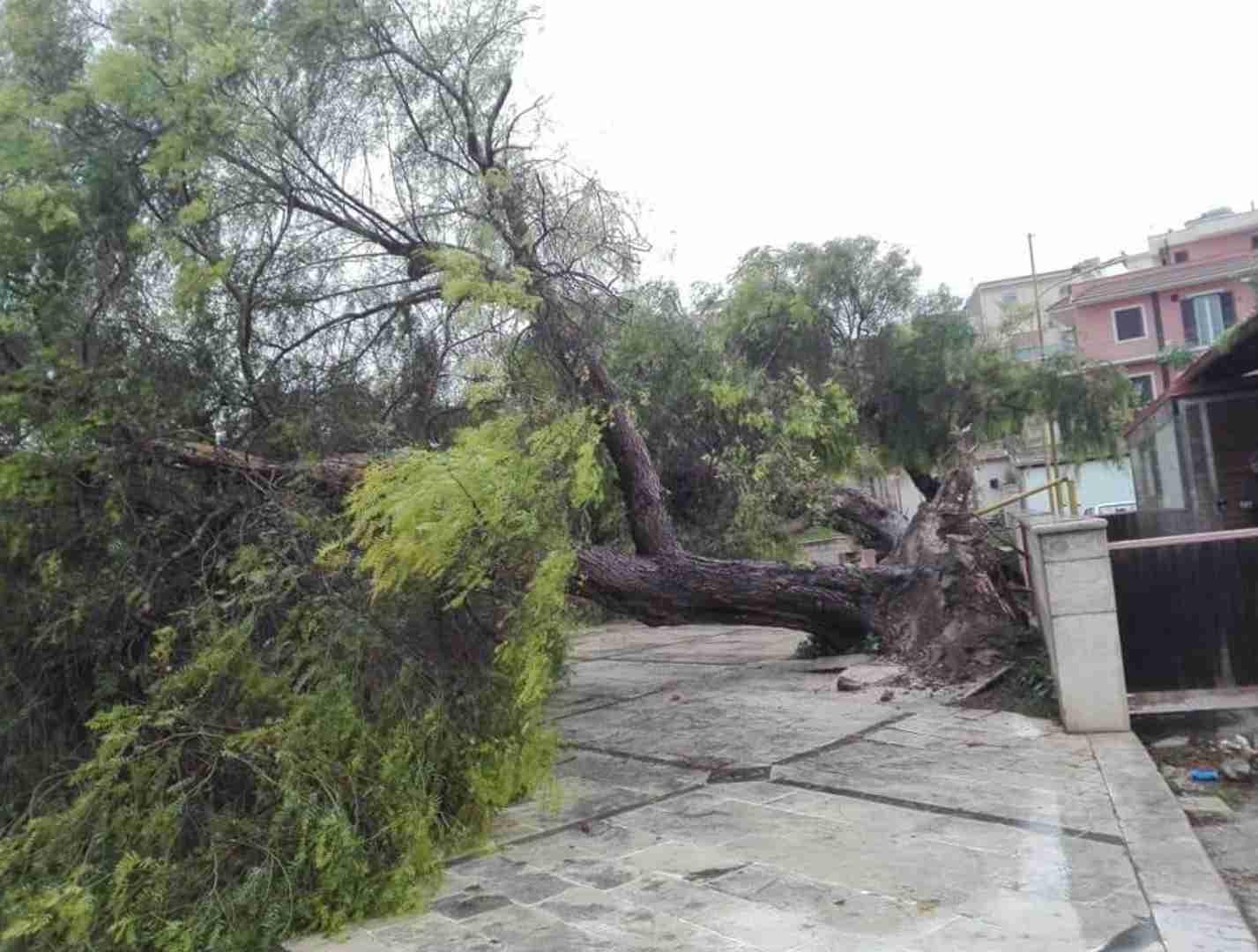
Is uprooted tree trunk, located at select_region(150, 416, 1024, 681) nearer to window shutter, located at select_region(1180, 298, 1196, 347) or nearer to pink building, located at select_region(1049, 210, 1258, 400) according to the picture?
pink building, located at select_region(1049, 210, 1258, 400)

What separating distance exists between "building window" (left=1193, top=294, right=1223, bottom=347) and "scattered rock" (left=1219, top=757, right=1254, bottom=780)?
3822 cm

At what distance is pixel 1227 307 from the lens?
3906 centimetres

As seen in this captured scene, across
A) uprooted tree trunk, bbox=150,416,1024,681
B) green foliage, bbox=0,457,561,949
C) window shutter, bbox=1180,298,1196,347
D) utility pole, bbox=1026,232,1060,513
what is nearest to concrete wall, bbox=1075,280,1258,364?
window shutter, bbox=1180,298,1196,347

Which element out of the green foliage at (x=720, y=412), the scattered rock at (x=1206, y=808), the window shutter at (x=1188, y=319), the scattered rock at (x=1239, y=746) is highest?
the window shutter at (x=1188, y=319)

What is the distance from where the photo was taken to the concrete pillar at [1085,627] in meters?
6.97

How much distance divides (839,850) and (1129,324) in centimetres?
4225

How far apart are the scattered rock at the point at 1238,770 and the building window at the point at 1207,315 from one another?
Answer: 3822cm

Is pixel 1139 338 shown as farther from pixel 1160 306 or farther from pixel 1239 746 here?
pixel 1239 746

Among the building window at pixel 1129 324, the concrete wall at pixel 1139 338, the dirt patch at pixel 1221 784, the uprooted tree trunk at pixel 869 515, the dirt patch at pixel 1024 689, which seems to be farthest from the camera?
the building window at pixel 1129 324

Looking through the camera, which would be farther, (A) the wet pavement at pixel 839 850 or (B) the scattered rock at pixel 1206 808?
(B) the scattered rock at pixel 1206 808

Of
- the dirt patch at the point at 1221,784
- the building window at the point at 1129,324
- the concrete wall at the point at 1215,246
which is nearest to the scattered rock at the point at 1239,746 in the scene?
the dirt patch at the point at 1221,784

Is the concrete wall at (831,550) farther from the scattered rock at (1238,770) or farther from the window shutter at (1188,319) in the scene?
the window shutter at (1188,319)

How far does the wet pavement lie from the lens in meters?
4.01

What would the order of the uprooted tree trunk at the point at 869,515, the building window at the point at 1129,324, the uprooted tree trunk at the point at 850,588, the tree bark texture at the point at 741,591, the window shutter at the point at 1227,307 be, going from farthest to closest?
the building window at the point at 1129,324
the window shutter at the point at 1227,307
the uprooted tree trunk at the point at 869,515
the tree bark texture at the point at 741,591
the uprooted tree trunk at the point at 850,588
